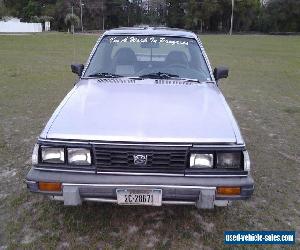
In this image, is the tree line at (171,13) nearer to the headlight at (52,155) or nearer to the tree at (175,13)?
the tree at (175,13)

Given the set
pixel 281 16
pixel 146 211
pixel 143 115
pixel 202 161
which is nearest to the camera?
pixel 202 161

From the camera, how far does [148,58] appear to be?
487 centimetres

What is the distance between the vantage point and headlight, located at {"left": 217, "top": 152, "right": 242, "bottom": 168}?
317 centimetres

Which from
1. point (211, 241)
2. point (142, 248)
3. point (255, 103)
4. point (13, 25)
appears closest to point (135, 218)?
point (142, 248)

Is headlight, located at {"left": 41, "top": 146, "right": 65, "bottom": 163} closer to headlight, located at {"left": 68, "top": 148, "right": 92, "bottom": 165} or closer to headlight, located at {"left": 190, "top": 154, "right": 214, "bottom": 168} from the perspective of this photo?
headlight, located at {"left": 68, "top": 148, "right": 92, "bottom": 165}

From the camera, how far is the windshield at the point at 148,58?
183 inches

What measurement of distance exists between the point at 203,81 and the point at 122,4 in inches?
3473

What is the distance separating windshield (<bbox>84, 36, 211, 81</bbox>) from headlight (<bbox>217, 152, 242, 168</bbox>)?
163cm

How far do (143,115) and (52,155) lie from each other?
869 mm

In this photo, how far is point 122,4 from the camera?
8794 cm

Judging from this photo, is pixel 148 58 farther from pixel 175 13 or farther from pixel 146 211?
pixel 175 13

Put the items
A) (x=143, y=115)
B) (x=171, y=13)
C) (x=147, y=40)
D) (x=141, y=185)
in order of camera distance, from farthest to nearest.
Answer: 1. (x=171, y=13)
2. (x=147, y=40)
3. (x=143, y=115)
4. (x=141, y=185)

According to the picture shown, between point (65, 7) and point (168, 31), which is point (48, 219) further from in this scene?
point (65, 7)

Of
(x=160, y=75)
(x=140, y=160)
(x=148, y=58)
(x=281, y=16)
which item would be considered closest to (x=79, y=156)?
(x=140, y=160)
